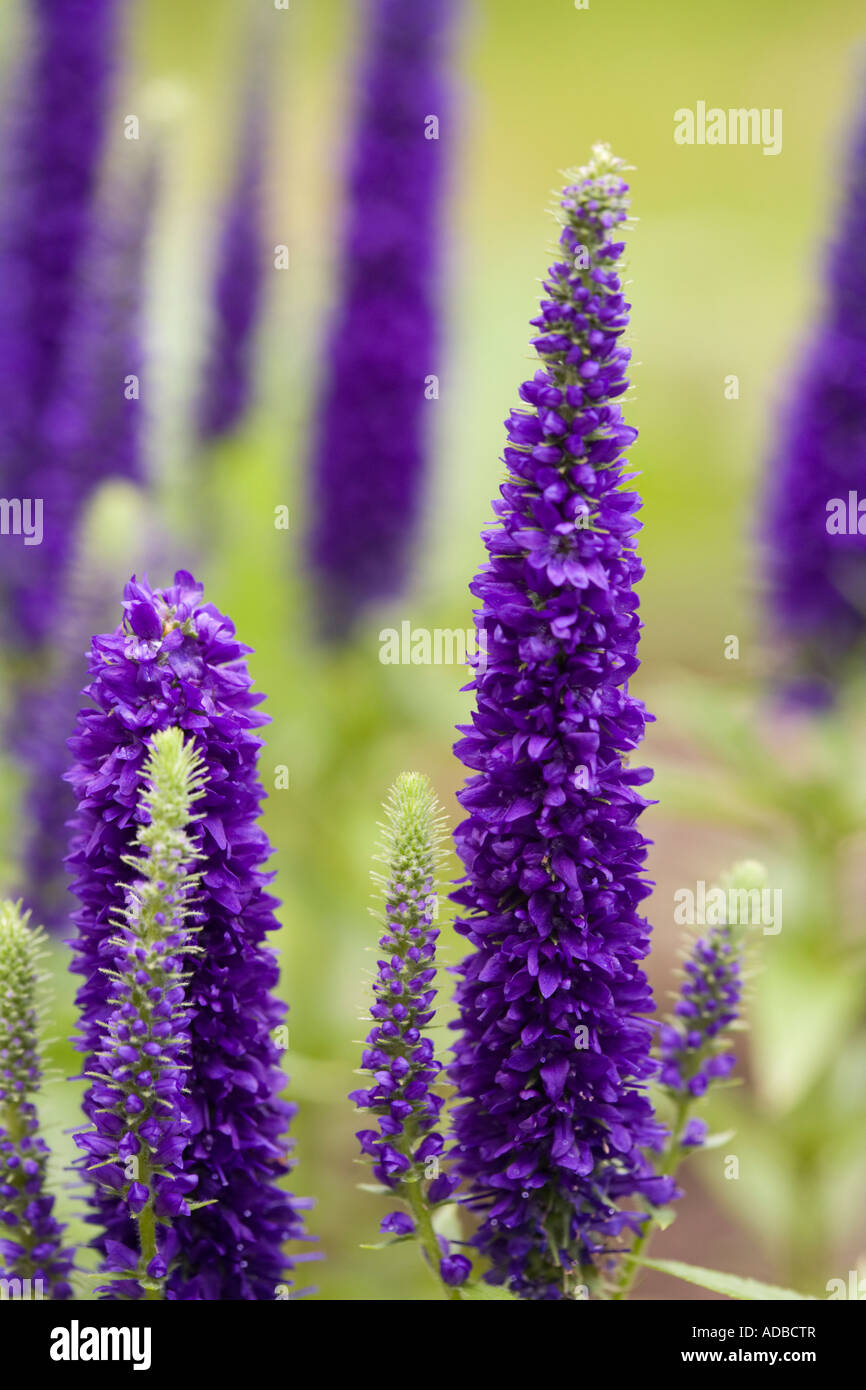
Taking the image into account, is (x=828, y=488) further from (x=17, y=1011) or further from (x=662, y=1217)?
(x=17, y=1011)

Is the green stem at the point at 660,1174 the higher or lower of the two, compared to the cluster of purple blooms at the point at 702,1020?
lower

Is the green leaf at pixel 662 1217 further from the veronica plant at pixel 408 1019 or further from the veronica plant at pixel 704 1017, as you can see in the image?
the veronica plant at pixel 408 1019

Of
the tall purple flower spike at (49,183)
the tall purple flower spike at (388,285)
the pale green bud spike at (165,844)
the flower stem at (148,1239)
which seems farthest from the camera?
the tall purple flower spike at (388,285)

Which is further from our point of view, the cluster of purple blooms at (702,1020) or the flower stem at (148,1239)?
the cluster of purple blooms at (702,1020)

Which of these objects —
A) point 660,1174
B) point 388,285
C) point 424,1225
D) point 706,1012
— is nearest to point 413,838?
point 424,1225

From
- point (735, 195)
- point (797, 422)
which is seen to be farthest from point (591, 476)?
point (735, 195)

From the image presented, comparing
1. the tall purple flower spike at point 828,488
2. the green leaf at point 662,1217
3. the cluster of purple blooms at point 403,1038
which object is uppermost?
the tall purple flower spike at point 828,488

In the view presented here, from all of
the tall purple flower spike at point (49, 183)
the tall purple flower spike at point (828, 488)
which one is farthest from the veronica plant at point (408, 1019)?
the tall purple flower spike at point (828, 488)
